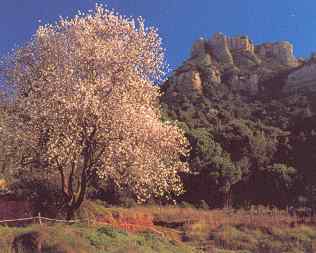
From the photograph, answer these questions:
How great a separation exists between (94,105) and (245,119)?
6818cm

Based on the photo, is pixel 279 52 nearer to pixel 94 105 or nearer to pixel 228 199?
pixel 228 199

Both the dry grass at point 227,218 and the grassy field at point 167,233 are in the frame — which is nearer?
the grassy field at point 167,233

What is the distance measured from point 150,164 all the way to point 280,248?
9.97m

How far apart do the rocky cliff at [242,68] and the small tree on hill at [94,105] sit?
76.6m

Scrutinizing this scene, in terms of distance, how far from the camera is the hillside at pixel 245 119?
5681 cm

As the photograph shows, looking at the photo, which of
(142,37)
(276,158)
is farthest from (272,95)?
(142,37)

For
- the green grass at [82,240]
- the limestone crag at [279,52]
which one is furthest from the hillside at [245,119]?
the green grass at [82,240]

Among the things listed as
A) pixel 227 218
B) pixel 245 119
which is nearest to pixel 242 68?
pixel 245 119

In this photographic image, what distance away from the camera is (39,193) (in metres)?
32.2

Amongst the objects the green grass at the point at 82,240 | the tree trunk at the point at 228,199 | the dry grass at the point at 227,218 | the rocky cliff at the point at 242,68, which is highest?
the rocky cliff at the point at 242,68

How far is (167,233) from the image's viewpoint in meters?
31.6

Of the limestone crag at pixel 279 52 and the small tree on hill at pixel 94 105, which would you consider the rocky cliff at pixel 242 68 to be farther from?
the small tree on hill at pixel 94 105

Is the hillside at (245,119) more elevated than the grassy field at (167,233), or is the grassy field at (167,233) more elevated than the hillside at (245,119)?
the hillside at (245,119)

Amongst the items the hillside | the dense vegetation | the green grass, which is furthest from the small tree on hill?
the hillside
